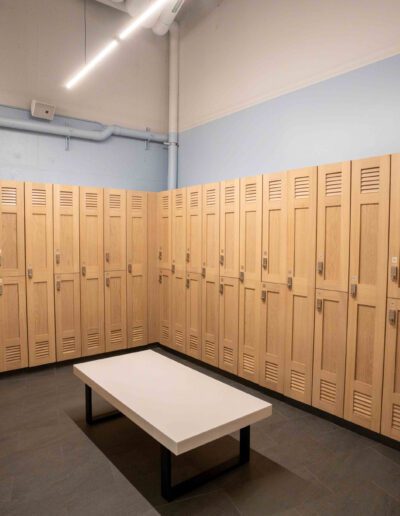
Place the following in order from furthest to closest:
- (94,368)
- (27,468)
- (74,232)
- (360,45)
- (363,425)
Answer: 1. (74,232)
2. (360,45)
3. (94,368)
4. (363,425)
5. (27,468)

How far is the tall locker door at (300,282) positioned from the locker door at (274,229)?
66mm

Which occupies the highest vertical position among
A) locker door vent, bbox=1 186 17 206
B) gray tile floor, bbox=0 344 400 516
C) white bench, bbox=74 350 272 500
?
locker door vent, bbox=1 186 17 206

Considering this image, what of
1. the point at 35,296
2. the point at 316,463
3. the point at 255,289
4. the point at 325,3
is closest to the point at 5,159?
the point at 35,296

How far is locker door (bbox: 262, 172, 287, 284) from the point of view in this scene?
134 inches

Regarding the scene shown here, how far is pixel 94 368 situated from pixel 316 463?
1.84m

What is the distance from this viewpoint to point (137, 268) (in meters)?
4.88

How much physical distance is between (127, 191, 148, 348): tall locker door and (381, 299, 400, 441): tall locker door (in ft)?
10.1

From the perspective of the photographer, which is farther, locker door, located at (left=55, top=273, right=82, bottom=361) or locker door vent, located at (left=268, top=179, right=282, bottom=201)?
locker door, located at (left=55, top=273, right=82, bottom=361)

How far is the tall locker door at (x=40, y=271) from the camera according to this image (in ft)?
13.4

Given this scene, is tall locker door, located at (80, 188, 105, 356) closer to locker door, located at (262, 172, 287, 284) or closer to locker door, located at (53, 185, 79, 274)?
locker door, located at (53, 185, 79, 274)

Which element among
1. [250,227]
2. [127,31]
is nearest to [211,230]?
[250,227]

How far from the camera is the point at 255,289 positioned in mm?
3719

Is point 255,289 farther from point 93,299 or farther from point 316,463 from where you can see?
point 93,299

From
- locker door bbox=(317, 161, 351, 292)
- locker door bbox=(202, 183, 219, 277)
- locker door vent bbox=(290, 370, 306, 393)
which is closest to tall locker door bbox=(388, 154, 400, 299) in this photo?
locker door bbox=(317, 161, 351, 292)
